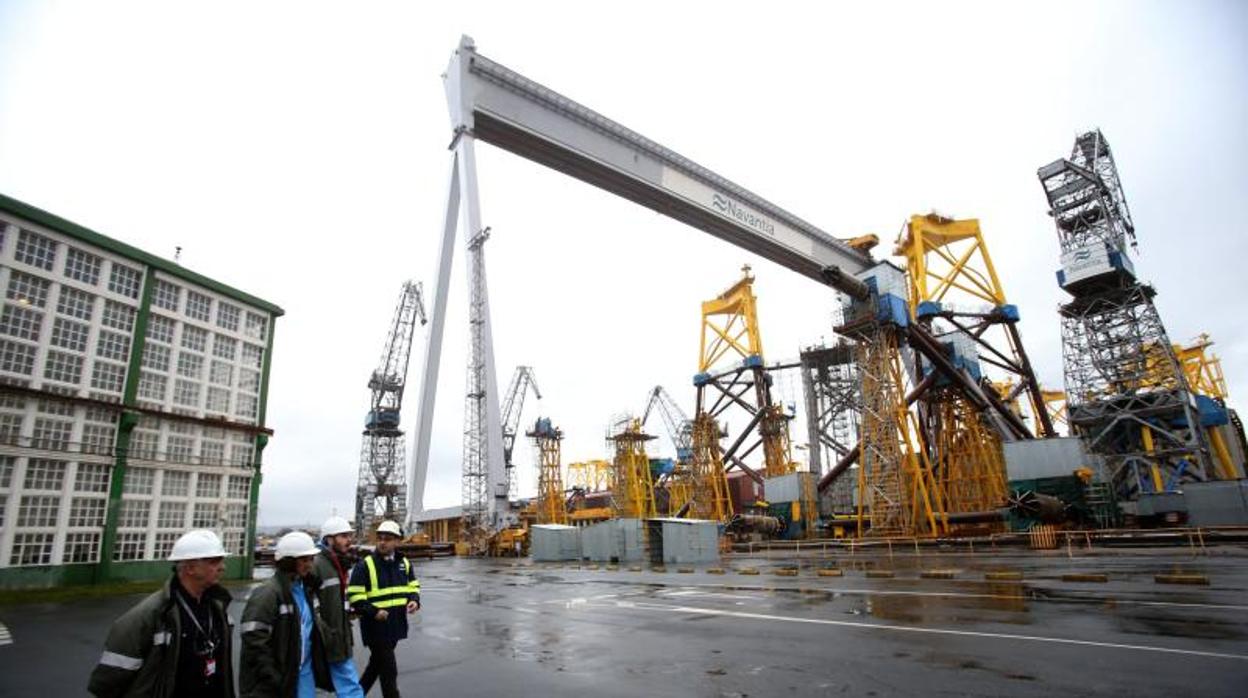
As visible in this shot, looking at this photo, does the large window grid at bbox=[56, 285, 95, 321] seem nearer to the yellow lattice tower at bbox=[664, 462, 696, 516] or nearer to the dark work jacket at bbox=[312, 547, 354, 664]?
the dark work jacket at bbox=[312, 547, 354, 664]

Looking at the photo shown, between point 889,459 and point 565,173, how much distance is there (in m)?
23.8

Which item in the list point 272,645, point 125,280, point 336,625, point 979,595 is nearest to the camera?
point 272,645

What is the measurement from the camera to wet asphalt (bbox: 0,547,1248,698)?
5.85 metres

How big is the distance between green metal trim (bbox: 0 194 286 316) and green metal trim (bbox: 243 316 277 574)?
167cm

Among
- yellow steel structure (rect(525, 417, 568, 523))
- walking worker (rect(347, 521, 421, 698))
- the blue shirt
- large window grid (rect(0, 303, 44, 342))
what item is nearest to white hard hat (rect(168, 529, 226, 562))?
the blue shirt

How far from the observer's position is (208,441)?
25.7 meters

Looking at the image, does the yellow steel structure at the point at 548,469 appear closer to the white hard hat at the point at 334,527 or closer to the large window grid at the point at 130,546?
the large window grid at the point at 130,546

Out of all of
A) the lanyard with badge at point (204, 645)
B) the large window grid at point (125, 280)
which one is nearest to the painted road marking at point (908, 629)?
the lanyard with badge at point (204, 645)

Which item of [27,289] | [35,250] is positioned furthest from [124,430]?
[35,250]

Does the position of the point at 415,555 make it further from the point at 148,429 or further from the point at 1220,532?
the point at 1220,532

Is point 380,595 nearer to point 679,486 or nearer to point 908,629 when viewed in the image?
point 908,629

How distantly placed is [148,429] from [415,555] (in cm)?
2980

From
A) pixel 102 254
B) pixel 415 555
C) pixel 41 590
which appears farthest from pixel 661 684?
pixel 415 555

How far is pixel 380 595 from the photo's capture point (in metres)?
5.66
